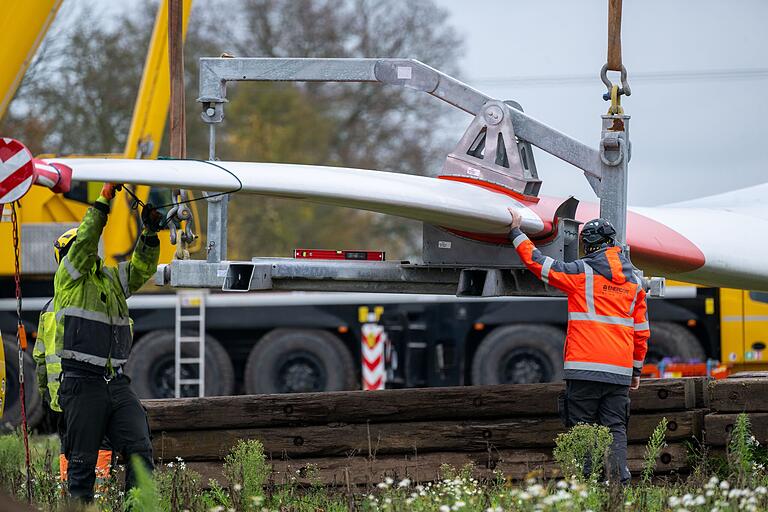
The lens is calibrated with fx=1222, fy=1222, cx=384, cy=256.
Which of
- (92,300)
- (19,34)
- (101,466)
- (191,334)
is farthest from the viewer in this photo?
(191,334)

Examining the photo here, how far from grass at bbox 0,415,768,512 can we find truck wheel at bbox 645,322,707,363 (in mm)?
7794

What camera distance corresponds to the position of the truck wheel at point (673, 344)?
15.3 meters

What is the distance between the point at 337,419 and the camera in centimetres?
771

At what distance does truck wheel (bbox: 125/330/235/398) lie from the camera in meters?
15.7

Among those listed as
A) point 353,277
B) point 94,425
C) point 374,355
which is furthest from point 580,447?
point 374,355

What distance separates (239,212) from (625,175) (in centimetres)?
2405

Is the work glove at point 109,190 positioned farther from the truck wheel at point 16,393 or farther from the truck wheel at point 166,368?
the truck wheel at point 166,368

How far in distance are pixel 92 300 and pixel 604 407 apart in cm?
302

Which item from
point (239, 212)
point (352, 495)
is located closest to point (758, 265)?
point (352, 495)

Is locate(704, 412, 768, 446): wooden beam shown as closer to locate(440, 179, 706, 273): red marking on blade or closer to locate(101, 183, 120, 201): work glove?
locate(440, 179, 706, 273): red marking on blade

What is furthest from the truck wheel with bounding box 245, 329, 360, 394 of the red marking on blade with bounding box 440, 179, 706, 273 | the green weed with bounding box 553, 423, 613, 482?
the green weed with bounding box 553, 423, 613, 482

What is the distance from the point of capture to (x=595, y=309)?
7148mm

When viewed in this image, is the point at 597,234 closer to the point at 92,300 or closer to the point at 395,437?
the point at 395,437

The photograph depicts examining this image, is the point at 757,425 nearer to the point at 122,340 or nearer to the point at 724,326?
the point at 122,340
